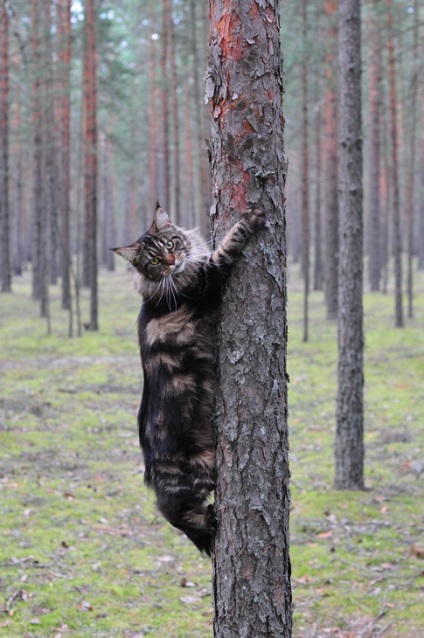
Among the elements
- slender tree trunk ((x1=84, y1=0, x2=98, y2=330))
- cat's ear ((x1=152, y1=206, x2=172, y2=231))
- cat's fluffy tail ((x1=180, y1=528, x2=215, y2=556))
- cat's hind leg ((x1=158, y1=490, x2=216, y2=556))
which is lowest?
cat's fluffy tail ((x1=180, y1=528, x2=215, y2=556))

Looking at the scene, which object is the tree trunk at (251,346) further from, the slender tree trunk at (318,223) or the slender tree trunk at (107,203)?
the slender tree trunk at (107,203)

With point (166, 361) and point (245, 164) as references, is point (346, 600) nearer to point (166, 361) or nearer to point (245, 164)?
point (166, 361)

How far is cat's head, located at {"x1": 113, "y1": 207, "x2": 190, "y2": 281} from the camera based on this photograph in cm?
412

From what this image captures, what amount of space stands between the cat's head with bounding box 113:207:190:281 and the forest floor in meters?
3.03

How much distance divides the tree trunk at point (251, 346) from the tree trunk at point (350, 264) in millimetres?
4726

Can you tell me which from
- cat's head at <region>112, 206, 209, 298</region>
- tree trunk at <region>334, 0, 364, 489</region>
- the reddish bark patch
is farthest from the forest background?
the reddish bark patch

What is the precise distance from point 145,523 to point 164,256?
4.51 m

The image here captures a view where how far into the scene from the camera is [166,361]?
381cm

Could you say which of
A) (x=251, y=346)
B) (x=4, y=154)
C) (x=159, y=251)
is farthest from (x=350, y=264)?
(x=4, y=154)

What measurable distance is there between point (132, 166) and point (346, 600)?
41.9 metres

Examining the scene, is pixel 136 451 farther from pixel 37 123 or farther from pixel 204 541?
pixel 37 123

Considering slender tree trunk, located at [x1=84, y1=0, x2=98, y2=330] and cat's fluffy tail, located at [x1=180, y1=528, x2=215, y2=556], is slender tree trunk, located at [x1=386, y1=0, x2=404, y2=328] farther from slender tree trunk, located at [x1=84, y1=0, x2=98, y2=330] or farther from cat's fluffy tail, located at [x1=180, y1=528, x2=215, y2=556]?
cat's fluffy tail, located at [x1=180, y1=528, x2=215, y2=556]

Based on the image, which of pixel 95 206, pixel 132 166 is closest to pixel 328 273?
pixel 95 206

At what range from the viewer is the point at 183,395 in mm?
3707
